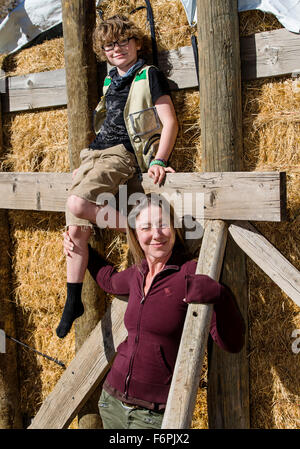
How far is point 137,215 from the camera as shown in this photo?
297cm

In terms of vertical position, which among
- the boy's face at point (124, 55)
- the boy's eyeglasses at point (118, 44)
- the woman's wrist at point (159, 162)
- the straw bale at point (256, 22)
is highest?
the straw bale at point (256, 22)

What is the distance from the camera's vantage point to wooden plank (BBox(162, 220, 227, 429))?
8.18ft

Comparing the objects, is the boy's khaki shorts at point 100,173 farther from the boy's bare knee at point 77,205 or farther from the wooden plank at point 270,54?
the wooden plank at point 270,54

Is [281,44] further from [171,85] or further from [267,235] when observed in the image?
[267,235]

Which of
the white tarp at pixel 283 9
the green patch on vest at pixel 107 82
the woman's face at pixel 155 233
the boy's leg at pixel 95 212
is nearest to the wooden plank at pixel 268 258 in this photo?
the woman's face at pixel 155 233

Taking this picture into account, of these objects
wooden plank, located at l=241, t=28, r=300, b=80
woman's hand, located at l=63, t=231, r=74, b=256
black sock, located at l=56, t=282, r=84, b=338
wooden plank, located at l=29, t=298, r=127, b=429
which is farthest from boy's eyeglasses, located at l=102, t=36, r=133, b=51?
wooden plank, located at l=29, t=298, r=127, b=429

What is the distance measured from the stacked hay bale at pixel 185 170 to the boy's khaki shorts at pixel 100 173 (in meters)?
0.39

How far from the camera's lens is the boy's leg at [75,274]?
3311mm

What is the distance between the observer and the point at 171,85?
339 cm

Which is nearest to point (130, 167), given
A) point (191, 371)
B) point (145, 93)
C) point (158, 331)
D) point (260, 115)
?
point (145, 93)

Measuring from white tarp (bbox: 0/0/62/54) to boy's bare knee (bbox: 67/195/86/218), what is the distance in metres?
1.57

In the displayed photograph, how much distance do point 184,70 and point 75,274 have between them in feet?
4.72

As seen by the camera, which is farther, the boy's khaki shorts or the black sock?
the black sock

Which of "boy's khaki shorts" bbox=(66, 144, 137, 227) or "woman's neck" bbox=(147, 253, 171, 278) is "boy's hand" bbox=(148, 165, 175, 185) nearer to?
"boy's khaki shorts" bbox=(66, 144, 137, 227)
